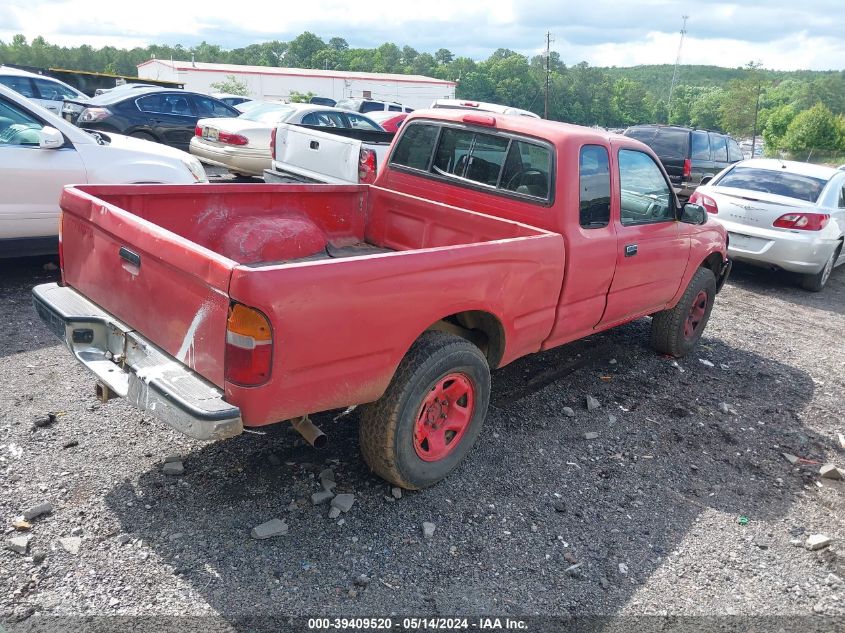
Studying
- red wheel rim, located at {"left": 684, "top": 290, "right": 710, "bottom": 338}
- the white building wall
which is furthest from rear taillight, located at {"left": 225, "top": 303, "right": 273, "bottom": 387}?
the white building wall

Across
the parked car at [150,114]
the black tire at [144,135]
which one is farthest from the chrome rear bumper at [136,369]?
the black tire at [144,135]

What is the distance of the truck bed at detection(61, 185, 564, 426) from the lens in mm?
2699

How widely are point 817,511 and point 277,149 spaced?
24.7ft

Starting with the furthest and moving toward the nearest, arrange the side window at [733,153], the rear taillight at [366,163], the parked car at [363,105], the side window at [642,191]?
the parked car at [363,105] → the side window at [733,153] → the rear taillight at [366,163] → the side window at [642,191]

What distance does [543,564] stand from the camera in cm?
318

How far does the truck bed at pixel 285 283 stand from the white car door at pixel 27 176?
8.64 ft

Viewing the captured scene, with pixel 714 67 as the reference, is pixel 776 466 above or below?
below

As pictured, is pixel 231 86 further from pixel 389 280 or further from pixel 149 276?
pixel 389 280

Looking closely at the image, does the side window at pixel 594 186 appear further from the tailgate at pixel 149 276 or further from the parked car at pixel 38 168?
the parked car at pixel 38 168

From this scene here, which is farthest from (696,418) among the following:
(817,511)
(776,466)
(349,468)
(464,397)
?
(349,468)

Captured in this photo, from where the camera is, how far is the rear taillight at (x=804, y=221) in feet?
28.1

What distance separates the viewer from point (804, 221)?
28.1 feet

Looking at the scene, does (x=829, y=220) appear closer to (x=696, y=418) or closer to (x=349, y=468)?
(x=696, y=418)

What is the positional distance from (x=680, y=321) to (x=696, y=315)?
468mm
